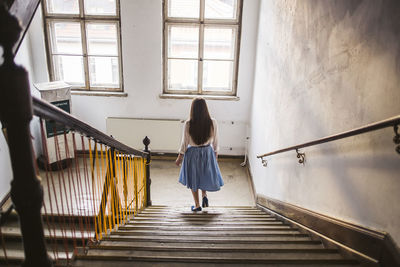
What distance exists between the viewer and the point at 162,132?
19.6 ft

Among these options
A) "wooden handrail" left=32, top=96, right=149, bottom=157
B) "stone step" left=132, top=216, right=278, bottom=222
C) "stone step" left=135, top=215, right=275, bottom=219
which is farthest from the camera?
"stone step" left=135, top=215, right=275, bottom=219

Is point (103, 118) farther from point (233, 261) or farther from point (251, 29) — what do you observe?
point (233, 261)

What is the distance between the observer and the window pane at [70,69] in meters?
5.73

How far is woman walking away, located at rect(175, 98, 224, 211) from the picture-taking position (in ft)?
10.5

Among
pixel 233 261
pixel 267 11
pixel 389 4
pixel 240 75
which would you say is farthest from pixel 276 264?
pixel 240 75

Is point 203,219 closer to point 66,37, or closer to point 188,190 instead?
point 188,190

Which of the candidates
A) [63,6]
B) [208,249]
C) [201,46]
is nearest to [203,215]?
[208,249]

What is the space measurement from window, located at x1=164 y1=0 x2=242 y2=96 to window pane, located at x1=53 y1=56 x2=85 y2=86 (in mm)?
1569

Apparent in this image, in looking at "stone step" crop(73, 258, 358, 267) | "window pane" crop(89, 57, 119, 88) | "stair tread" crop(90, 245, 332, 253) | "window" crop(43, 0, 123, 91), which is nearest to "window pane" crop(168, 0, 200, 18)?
"window" crop(43, 0, 123, 91)

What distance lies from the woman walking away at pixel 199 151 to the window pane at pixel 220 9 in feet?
9.38

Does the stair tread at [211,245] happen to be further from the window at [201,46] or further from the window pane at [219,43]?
the window pane at [219,43]

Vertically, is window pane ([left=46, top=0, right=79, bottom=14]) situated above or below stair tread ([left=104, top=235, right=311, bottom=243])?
above

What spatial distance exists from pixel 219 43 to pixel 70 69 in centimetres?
277

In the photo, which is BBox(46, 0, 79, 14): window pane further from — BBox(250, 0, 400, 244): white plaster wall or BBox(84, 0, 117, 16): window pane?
BBox(250, 0, 400, 244): white plaster wall
